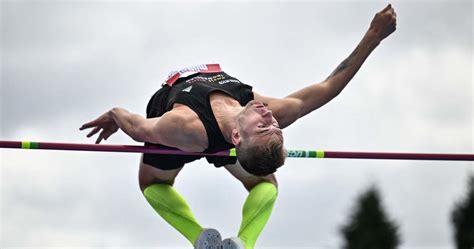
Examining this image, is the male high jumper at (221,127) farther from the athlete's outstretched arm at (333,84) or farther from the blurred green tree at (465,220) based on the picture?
the blurred green tree at (465,220)

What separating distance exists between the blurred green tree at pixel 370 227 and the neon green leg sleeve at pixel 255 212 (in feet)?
52.5

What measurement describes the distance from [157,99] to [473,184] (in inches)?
646

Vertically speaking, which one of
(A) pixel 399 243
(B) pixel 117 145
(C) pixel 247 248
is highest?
(B) pixel 117 145

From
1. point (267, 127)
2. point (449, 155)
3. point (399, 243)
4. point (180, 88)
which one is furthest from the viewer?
point (399, 243)

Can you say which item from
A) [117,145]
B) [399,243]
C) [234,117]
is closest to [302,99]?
[234,117]

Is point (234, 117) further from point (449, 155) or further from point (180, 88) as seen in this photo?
point (449, 155)

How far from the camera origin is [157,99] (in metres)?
12.9

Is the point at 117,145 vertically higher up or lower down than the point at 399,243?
higher up

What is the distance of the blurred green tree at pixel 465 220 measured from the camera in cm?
2633

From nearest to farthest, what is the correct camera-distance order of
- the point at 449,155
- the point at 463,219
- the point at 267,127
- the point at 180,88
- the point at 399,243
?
the point at 267,127 → the point at 180,88 → the point at 449,155 → the point at 463,219 → the point at 399,243

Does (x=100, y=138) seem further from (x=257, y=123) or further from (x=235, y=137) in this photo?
(x=257, y=123)

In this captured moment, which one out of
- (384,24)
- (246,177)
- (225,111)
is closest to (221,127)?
(225,111)

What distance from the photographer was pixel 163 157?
12875 millimetres

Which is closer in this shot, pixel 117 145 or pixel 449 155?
pixel 117 145
